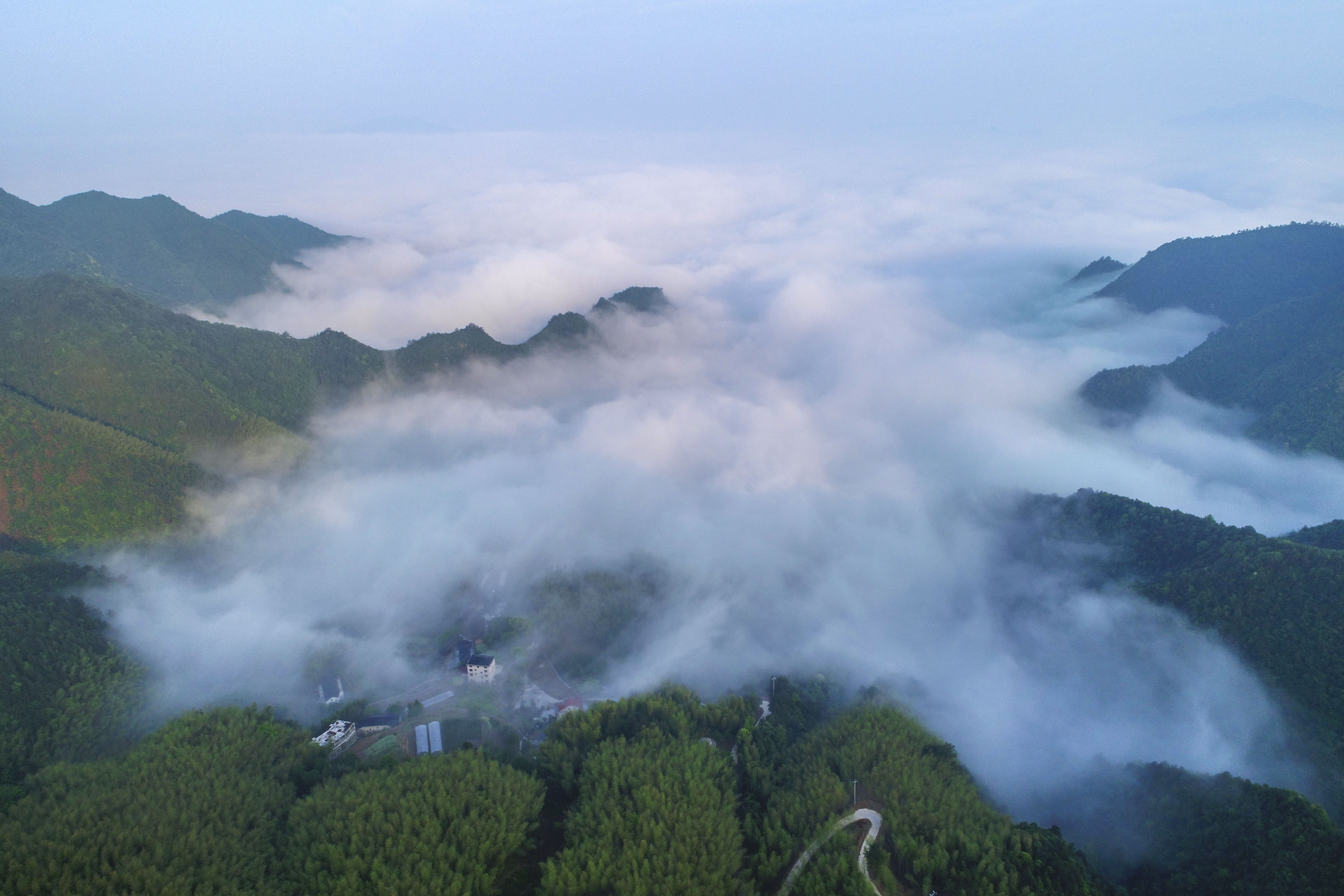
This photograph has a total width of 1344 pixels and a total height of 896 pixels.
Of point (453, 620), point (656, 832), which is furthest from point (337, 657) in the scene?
point (656, 832)

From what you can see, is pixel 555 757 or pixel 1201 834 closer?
pixel 1201 834

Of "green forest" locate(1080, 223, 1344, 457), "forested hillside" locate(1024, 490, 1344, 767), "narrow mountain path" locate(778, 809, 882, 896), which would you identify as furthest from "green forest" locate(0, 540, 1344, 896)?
"green forest" locate(1080, 223, 1344, 457)

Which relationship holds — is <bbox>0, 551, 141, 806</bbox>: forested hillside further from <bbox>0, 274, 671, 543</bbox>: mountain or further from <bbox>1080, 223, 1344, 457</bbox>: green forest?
<bbox>1080, 223, 1344, 457</bbox>: green forest

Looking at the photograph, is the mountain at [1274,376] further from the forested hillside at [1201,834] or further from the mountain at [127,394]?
the mountain at [127,394]

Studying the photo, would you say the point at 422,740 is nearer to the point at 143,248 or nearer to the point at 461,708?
the point at 461,708

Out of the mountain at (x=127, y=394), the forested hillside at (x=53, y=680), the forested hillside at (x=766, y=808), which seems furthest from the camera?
the mountain at (x=127, y=394)

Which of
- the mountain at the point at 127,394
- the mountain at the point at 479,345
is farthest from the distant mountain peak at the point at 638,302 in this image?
the mountain at the point at 127,394

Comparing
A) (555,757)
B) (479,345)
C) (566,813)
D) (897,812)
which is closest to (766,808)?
(897,812)

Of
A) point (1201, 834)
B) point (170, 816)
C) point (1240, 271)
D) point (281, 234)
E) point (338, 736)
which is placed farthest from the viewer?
point (281, 234)
